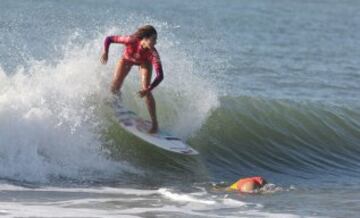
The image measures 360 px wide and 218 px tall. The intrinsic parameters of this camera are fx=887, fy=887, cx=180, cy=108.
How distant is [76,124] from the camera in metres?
13.1

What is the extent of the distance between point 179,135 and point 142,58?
216 cm

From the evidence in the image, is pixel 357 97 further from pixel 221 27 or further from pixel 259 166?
pixel 221 27

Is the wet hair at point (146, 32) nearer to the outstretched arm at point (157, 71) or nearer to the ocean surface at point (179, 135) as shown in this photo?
the outstretched arm at point (157, 71)

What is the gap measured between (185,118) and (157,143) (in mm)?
1739

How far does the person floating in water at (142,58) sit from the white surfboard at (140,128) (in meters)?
0.11

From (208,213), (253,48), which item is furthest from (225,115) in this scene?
(253,48)

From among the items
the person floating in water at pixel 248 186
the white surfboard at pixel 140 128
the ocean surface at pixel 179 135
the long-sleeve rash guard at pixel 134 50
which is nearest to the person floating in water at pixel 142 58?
the long-sleeve rash guard at pixel 134 50

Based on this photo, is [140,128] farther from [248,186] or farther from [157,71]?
[248,186]

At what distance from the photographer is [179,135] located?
1452 cm

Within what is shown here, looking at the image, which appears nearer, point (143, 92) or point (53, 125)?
point (143, 92)

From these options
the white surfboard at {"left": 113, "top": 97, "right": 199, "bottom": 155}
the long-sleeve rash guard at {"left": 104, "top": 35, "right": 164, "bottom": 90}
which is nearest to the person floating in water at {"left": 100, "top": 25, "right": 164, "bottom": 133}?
the long-sleeve rash guard at {"left": 104, "top": 35, "right": 164, "bottom": 90}

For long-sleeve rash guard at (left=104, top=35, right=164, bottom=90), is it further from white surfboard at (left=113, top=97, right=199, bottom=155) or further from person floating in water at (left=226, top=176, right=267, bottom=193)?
person floating in water at (left=226, top=176, right=267, bottom=193)

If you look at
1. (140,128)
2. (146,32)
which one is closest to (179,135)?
(140,128)

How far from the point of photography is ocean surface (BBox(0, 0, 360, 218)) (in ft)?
36.3
